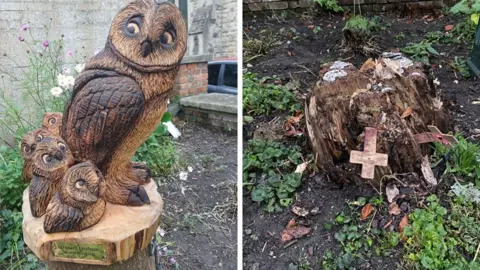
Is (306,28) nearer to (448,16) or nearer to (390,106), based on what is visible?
(448,16)

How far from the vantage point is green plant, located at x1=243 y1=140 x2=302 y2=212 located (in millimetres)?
2424

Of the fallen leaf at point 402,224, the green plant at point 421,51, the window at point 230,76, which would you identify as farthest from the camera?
the window at point 230,76

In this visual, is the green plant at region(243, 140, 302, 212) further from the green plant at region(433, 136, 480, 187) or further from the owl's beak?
the owl's beak

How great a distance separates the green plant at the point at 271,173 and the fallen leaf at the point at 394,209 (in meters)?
0.49

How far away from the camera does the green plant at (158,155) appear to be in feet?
10.9

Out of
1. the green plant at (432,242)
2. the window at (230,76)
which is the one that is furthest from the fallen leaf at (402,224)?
the window at (230,76)

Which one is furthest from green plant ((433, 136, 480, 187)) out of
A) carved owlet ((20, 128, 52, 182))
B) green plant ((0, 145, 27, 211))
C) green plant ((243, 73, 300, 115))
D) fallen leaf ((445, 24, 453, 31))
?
green plant ((0, 145, 27, 211))

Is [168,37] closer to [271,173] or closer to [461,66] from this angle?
[271,173]

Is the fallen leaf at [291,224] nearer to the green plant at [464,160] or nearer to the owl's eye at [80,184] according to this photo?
the green plant at [464,160]

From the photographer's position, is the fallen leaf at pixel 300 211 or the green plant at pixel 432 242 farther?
the fallen leaf at pixel 300 211

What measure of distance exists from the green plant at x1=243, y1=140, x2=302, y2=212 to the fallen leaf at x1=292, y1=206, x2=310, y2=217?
57mm

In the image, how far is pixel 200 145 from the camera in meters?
4.09

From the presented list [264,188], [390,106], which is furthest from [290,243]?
[390,106]

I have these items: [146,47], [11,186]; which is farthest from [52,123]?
[11,186]
